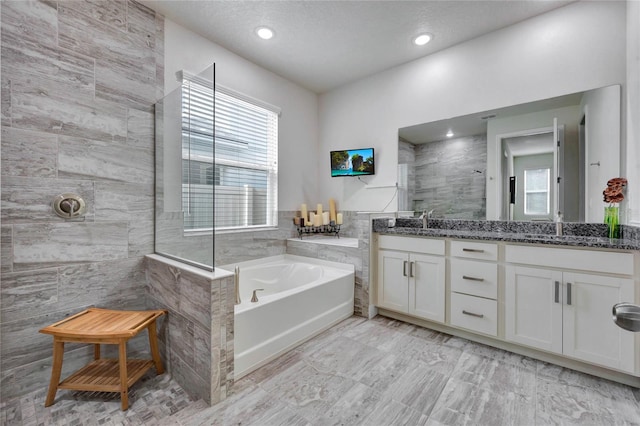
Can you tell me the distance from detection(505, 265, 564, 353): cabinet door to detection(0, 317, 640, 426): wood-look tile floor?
18cm

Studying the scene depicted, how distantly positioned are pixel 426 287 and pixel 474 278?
403 mm

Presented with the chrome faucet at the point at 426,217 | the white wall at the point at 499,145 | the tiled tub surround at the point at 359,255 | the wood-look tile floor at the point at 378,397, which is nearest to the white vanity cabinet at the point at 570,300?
the wood-look tile floor at the point at 378,397

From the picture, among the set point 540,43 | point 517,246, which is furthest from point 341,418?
point 540,43

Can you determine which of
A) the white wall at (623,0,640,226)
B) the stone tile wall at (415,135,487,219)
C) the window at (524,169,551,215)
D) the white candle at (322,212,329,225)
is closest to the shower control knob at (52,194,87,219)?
the white candle at (322,212,329,225)

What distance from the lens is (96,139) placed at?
195 cm

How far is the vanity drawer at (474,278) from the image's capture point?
82.6 inches

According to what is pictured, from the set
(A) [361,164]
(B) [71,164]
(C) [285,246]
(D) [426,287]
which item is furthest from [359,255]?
(B) [71,164]

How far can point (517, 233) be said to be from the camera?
2281 millimetres

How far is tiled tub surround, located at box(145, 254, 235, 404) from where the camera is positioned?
4.94 feet

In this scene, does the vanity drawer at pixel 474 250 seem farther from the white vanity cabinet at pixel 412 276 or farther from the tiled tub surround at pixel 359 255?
the tiled tub surround at pixel 359 255

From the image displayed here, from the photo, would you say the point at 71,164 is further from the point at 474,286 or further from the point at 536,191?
the point at 536,191

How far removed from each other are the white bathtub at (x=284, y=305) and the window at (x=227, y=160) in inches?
22.3

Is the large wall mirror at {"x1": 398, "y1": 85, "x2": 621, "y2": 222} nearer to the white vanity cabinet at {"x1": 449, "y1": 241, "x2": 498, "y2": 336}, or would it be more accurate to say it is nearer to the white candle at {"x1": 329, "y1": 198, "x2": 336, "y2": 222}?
the white vanity cabinet at {"x1": 449, "y1": 241, "x2": 498, "y2": 336}

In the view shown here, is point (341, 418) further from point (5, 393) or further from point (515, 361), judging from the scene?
point (5, 393)
